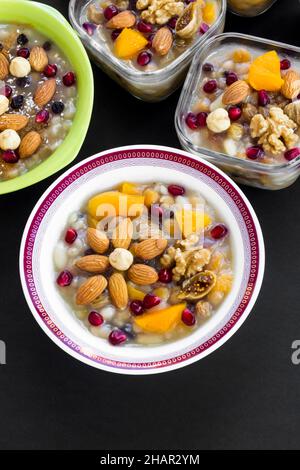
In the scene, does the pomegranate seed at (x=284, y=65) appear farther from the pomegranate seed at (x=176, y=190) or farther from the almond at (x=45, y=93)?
the almond at (x=45, y=93)

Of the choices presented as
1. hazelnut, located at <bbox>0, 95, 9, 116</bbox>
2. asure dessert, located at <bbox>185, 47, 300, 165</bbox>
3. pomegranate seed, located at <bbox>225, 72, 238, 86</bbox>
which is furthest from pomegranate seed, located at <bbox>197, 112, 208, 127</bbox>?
hazelnut, located at <bbox>0, 95, 9, 116</bbox>

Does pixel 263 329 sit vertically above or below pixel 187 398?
above

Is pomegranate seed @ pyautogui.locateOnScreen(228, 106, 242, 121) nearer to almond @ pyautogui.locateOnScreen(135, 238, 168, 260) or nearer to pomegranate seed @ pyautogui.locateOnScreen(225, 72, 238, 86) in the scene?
pomegranate seed @ pyautogui.locateOnScreen(225, 72, 238, 86)

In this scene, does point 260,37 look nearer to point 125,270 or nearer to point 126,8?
point 126,8

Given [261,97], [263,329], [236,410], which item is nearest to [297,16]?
[261,97]

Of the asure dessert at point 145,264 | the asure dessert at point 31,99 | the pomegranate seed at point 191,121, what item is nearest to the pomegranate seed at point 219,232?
the asure dessert at point 145,264

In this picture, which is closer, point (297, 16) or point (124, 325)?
point (124, 325)
